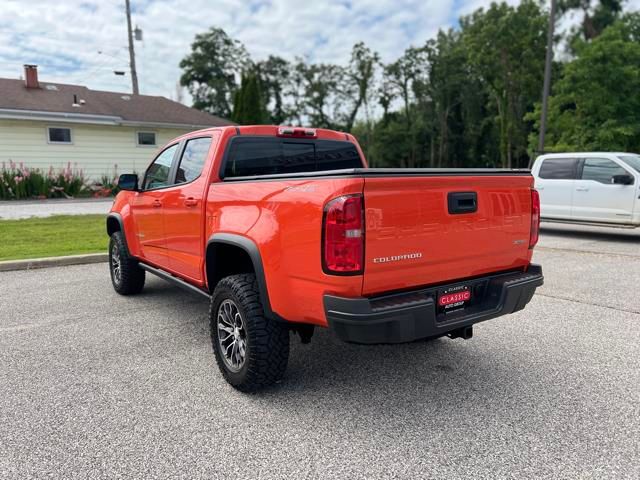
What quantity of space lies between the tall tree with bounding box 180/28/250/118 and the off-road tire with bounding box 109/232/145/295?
136 ft

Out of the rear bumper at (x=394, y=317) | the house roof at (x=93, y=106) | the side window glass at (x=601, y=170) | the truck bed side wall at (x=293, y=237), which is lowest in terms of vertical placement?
the rear bumper at (x=394, y=317)

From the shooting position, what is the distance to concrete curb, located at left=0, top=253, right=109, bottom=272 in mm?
7316

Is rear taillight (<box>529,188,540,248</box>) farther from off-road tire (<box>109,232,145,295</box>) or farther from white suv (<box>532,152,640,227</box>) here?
white suv (<box>532,152,640,227</box>)

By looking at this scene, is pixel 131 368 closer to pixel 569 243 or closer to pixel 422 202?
pixel 422 202

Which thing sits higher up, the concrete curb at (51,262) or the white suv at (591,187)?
the white suv at (591,187)

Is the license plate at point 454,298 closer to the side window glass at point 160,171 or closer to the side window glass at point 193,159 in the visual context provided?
the side window glass at point 193,159

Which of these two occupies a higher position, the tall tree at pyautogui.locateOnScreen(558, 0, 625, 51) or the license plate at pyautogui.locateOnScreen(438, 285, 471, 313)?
the tall tree at pyautogui.locateOnScreen(558, 0, 625, 51)

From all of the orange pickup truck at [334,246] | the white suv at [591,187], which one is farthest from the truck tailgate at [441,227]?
the white suv at [591,187]

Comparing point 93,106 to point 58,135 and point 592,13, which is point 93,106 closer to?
point 58,135

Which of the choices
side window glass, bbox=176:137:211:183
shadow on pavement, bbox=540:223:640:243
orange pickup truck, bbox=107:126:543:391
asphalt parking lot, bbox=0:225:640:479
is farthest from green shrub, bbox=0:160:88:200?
shadow on pavement, bbox=540:223:640:243

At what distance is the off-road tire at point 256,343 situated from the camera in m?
3.18

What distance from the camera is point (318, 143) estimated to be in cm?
447

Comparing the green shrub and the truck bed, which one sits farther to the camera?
the green shrub

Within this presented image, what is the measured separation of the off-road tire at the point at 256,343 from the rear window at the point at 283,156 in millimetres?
1160
